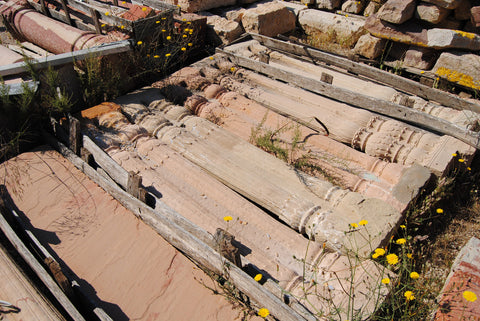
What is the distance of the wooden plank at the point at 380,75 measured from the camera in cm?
500

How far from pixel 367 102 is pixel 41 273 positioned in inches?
180

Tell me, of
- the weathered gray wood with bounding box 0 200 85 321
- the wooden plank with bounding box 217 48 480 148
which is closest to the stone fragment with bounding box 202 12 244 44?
the wooden plank with bounding box 217 48 480 148

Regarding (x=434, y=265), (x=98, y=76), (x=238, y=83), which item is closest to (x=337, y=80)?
(x=238, y=83)

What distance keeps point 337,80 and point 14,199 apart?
5.06 m

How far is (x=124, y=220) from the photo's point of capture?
382 centimetres

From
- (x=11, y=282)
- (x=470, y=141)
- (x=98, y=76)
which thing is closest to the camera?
(x=11, y=282)

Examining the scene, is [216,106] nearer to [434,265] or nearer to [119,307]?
[119,307]

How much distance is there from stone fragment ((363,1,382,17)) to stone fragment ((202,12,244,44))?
2.92 m

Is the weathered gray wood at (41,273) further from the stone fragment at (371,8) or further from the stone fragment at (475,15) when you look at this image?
the stone fragment at (371,8)

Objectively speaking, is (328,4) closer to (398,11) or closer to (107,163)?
(398,11)

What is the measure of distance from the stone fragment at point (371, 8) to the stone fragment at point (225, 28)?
2.92 metres

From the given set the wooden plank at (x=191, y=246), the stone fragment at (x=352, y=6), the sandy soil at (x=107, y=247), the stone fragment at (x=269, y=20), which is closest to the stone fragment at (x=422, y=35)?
the stone fragment at (x=352, y=6)

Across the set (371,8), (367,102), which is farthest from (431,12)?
(367,102)

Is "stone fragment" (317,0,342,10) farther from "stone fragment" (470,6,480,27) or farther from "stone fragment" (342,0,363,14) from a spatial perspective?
"stone fragment" (470,6,480,27)
